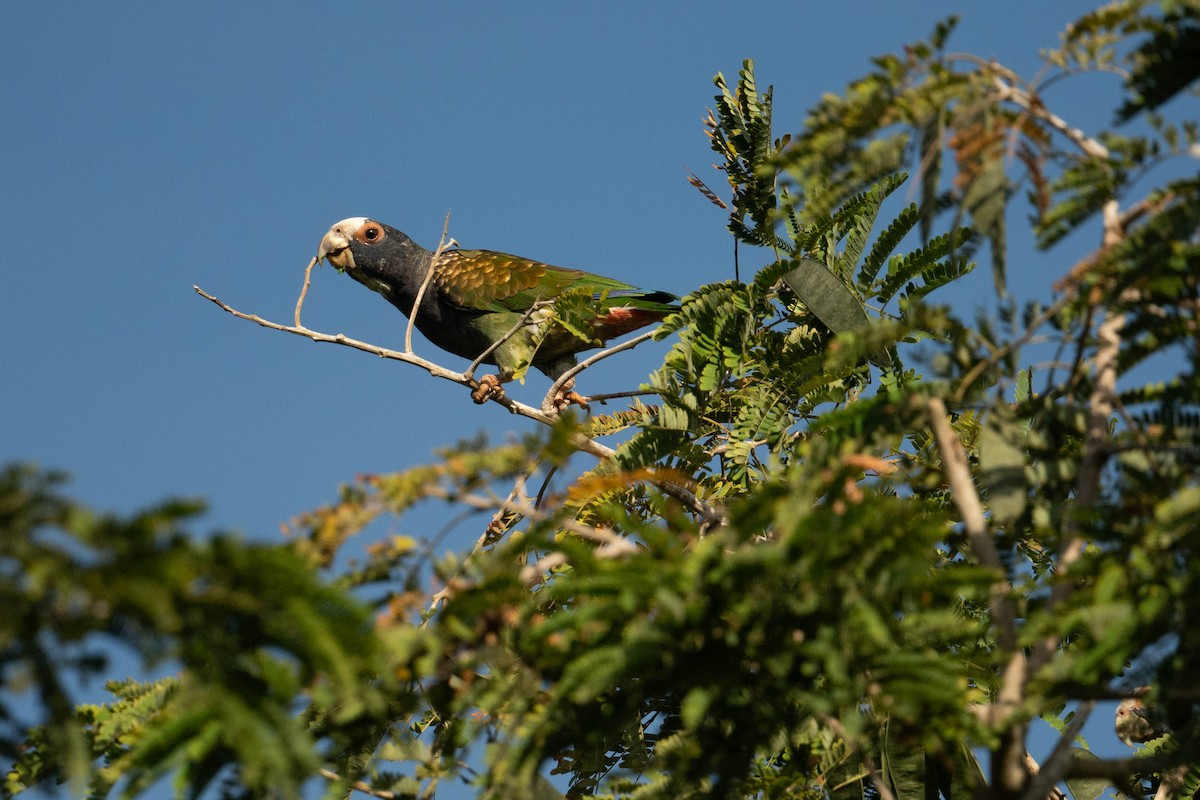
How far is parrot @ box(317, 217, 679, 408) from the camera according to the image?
5.98m

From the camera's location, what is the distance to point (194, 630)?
1.67 m

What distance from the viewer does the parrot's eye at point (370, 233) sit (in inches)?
299

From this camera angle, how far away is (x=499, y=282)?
6.82m

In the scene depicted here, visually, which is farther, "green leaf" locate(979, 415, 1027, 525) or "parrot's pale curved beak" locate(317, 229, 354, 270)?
"parrot's pale curved beak" locate(317, 229, 354, 270)

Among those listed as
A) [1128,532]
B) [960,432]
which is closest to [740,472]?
[960,432]

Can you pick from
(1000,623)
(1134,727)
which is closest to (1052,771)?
(1000,623)

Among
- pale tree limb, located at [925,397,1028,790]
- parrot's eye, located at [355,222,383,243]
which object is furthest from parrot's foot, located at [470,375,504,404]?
pale tree limb, located at [925,397,1028,790]

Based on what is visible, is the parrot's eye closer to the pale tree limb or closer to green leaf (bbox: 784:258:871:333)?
green leaf (bbox: 784:258:871:333)

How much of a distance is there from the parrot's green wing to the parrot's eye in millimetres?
820

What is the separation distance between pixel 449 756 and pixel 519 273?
4.58 m

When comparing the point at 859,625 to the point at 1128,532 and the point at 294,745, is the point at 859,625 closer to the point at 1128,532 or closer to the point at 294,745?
the point at 1128,532

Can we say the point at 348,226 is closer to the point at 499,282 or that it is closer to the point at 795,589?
the point at 499,282

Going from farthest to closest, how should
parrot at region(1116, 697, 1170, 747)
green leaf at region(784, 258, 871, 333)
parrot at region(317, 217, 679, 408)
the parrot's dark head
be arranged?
the parrot's dark head < parrot at region(317, 217, 679, 408) < green leaf at region(784, 258, 871, 333) < parrot at region(1116, 697, 1170, 747)

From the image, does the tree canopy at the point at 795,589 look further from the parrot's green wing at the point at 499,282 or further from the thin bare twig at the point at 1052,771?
the parrot's green wing at the point at 499,282
